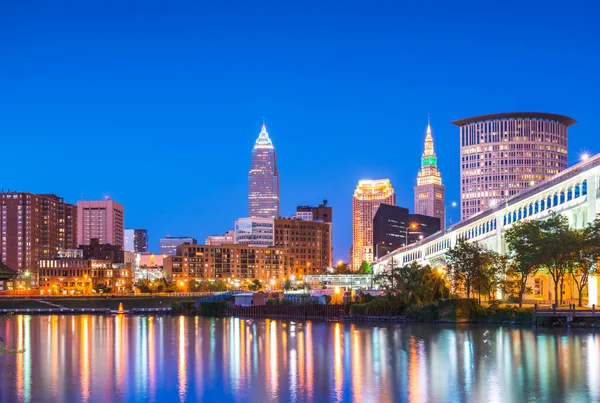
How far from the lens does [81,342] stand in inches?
3816

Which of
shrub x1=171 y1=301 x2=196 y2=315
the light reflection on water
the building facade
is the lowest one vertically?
shrub x1=171 y1=301 x2=196 y2=315

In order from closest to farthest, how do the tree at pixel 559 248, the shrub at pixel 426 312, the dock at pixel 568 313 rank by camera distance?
1. the dock at pixel 568 313
2. the tree at pixel 559 248
3. the shrub at pixel 426 312

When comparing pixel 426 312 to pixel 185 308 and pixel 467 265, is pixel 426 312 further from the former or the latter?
pixel 185 308

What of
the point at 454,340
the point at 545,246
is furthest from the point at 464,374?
the point at 545,246

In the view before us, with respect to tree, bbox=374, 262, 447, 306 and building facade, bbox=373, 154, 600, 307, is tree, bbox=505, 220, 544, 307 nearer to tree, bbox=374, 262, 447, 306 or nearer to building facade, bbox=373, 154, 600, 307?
building facade, bbox=373, 154, 600, 307

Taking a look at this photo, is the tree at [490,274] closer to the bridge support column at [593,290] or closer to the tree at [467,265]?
the tree at [467,265]

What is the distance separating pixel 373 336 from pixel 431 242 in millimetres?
108252

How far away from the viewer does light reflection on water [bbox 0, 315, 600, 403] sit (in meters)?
51.7

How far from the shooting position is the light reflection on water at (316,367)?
170 feet

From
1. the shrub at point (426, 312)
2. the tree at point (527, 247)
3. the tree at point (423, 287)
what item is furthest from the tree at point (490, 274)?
the shrub at point (426, 312)

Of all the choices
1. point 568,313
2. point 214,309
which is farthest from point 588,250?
point 214,309

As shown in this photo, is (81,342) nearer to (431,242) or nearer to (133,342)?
(133,342)

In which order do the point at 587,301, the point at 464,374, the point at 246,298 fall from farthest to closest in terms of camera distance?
the point at 246,298 < the point at 587,301 < the point at 464,374

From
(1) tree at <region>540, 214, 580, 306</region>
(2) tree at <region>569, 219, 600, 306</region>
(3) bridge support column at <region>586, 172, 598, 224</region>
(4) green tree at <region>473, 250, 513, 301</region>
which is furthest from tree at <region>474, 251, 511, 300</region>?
(3) bridge support column at <region>586, 172, 598, 224</region>
